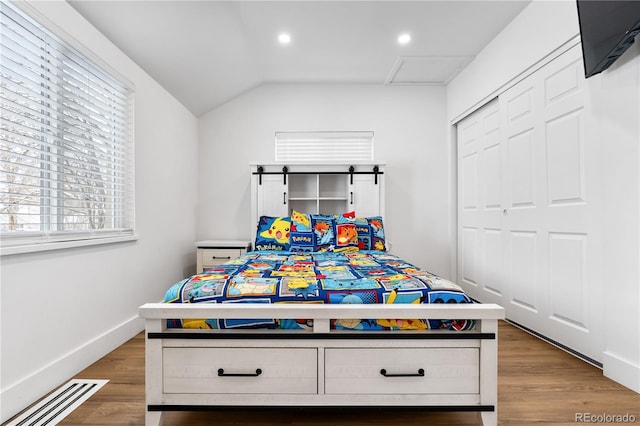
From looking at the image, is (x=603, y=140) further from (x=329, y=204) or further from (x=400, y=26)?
(x=329, y=204)

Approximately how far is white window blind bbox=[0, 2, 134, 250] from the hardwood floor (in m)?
0.87

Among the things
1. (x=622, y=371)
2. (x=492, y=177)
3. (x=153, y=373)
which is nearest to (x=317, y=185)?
(x=492, y=177)

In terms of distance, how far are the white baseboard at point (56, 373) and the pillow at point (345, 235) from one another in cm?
181

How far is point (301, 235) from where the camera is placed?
10.1 ft

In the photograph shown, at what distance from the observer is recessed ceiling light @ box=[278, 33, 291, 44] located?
118 inches

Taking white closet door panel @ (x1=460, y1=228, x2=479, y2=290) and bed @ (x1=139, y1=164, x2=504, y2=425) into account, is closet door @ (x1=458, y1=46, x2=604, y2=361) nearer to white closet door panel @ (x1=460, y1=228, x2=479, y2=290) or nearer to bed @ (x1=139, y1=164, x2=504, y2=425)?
white closet door panel @ (x1=460, y1=228, x2=479, y2=290)

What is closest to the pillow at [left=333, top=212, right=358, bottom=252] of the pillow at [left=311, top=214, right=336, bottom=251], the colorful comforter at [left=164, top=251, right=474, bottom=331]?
the pillow at [left=311, top=214, right=336, bottom=251]

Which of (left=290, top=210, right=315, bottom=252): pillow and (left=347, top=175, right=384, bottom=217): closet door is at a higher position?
(left=347, top=175, right=384, bottom=217): closet door

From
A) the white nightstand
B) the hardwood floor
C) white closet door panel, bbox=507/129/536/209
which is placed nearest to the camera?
the hardwood floor

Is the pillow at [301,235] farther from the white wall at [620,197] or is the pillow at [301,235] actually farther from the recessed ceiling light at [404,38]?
the white wall at [620,197]

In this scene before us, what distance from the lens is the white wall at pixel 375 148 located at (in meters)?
4.00

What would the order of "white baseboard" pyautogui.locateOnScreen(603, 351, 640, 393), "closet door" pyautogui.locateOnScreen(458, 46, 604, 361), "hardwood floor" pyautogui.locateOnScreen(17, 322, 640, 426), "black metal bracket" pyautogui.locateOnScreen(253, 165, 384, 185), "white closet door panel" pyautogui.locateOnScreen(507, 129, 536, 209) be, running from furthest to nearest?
1. "black metal bracket" pyautogui.locateOnScreen(253, 165, 384, 185)
2. "white closet door panel" pyautogui.locateOnScreen(507, 129, 536, 209)
3. "closet door" pyautogui.locateOnScreen(458, 46, 604, 361)
4. "white baseboard" pyautogui.locateOnScreen(603, 351, 640, 393)
5. "hardwood floor" pyautogui.locateOnScreen(17, 322, 640, 426)

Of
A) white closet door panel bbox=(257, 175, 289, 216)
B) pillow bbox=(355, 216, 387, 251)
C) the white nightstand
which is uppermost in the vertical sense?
white closet door panel bbox=(257, 175, 289, 216)

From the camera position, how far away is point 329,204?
4.00 metres
